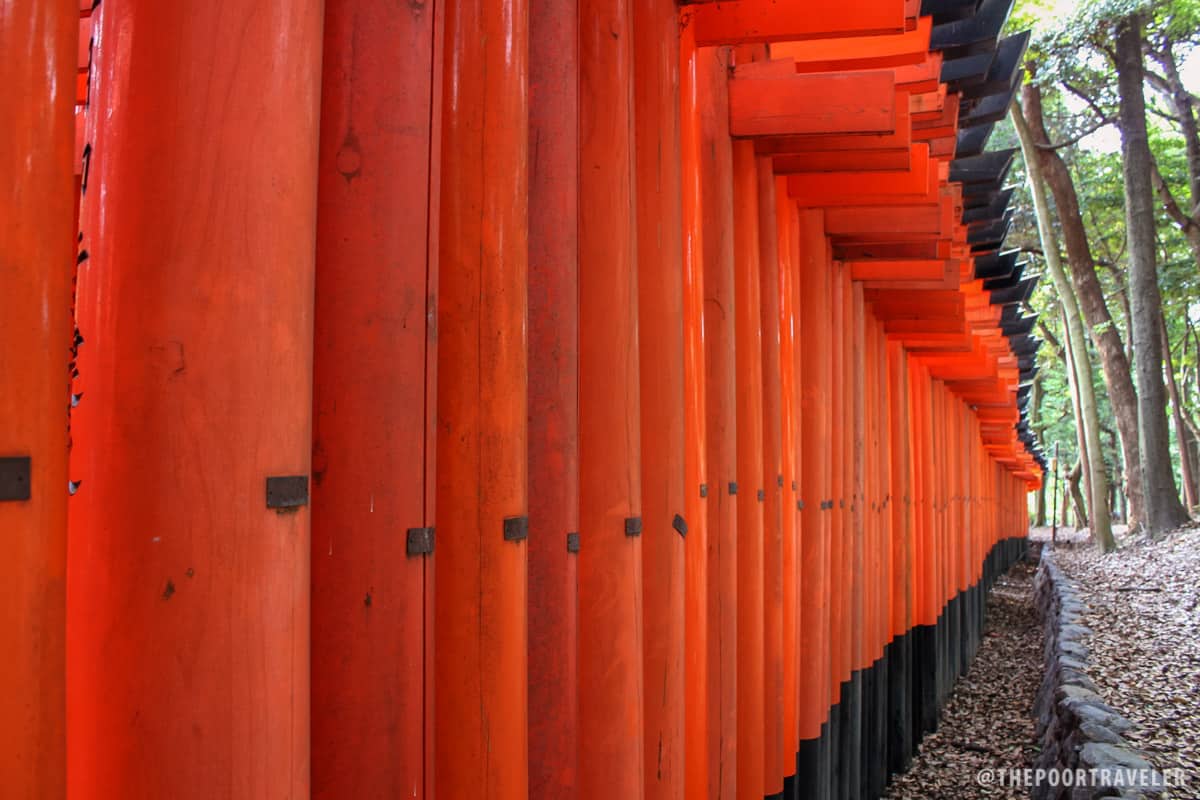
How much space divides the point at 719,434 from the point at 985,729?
862 cm

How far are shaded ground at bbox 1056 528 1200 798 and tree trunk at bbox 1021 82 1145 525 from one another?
3017 mm

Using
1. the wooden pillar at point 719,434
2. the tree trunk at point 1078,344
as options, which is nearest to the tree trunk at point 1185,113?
the tree trunk at point 1078,344

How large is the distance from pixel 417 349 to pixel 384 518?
325 mm

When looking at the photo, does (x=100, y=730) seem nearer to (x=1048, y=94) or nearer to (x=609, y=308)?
(x=609, y=308)

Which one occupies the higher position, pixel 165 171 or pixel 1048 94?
pixel 1048 94

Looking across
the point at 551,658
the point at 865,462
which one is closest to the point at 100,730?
the point at 551,658

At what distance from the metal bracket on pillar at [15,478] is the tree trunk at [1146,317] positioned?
19194mm

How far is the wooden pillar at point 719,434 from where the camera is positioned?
4574 millimetres

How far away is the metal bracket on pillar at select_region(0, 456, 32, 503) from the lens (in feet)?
3.91

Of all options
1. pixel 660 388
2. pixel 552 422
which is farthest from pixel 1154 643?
pixel 552 422

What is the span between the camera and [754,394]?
223 inches

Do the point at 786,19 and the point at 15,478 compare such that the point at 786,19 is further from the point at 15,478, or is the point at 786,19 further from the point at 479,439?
the point at 15,478

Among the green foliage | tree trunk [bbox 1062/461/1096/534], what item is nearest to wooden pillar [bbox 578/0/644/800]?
the green foliage

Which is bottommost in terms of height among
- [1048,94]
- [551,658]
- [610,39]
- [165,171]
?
[551,658]
